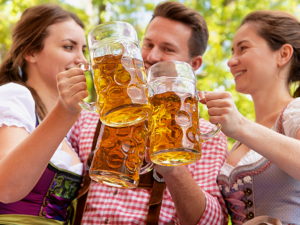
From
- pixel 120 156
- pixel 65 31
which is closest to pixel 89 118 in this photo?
pixel 65 31

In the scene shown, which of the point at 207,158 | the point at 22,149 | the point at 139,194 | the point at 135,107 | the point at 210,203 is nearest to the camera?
the point at 135,107

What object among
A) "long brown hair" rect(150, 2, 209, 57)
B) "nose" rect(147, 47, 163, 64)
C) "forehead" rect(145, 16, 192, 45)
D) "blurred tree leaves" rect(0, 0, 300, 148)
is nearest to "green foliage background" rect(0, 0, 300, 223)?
"blurred tree leaves" rect(0, 0, 300, 148)

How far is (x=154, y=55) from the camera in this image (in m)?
2.15

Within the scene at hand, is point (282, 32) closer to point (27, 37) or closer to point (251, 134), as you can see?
point (251, 134)

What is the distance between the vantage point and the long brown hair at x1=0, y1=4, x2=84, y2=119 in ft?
6.29


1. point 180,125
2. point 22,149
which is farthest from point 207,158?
point 22,149

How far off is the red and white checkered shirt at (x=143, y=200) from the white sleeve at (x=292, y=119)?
442mm

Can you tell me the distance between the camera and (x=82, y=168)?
1.78 m

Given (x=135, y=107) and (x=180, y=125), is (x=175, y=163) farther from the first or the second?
(x=135, y=107)

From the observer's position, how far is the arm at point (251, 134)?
109 centimetres

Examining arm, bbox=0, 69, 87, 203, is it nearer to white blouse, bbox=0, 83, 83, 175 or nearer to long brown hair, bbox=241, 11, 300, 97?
white blouse, bbox=0, 83, 83, 175

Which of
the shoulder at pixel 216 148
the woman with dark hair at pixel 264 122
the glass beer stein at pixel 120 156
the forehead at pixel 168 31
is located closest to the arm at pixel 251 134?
the woman with dark hair at pixel 264 122

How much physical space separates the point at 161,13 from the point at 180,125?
1680mm

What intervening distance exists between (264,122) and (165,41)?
881 millimetres
